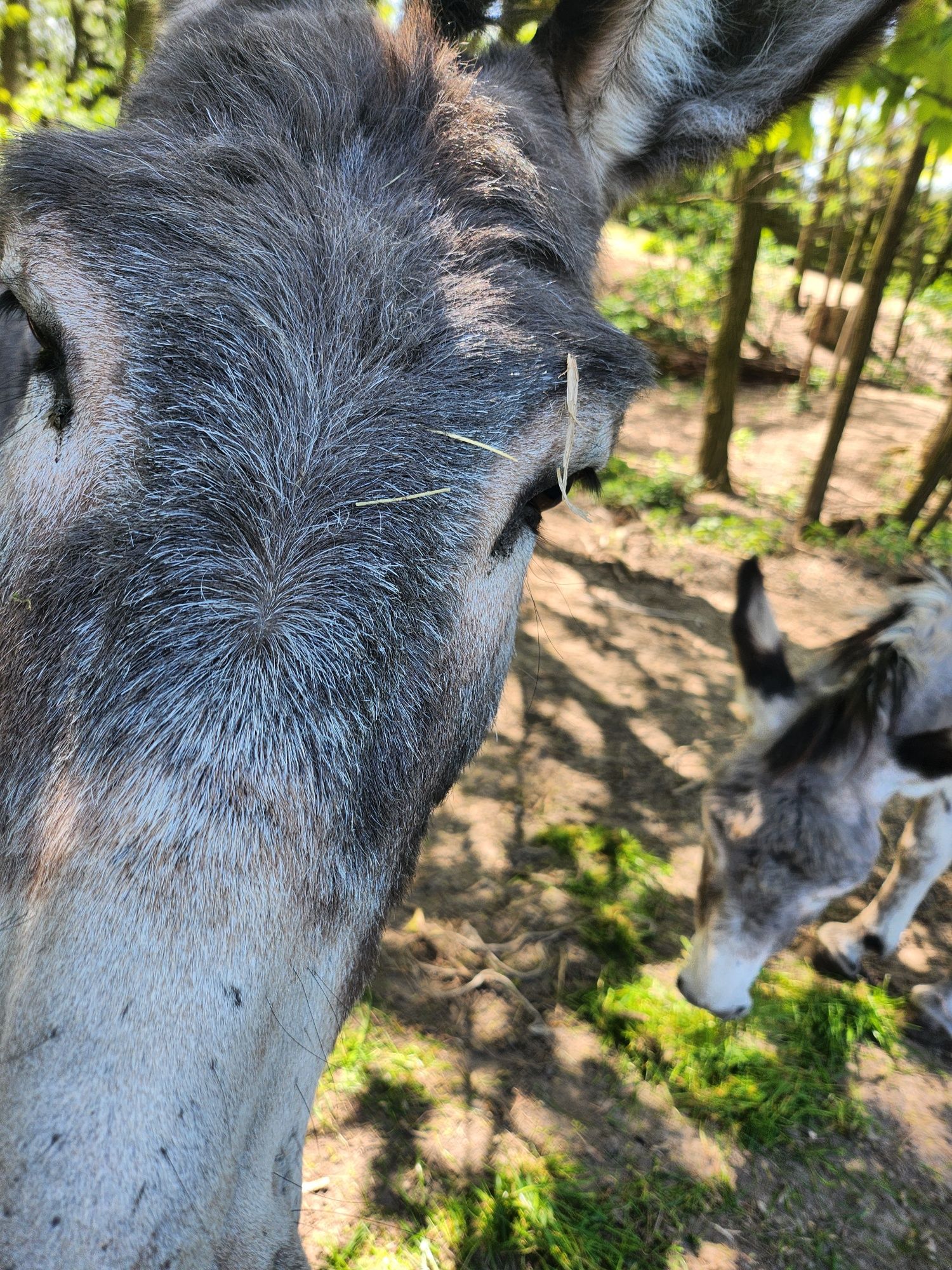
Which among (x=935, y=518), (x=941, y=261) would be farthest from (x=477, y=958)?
(x=941, y=261)

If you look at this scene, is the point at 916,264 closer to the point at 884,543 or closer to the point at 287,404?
the point at 884,543

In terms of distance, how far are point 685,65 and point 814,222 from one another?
13830mm

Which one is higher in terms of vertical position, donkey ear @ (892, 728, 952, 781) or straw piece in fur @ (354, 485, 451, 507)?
straw piece in fur @ (354, 485, 451, 507)

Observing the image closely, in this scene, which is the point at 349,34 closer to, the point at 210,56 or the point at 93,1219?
the point at 210,56

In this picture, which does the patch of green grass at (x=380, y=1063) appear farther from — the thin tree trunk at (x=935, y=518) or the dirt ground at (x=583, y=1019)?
the thin tree trunk at (x=935, y=518)

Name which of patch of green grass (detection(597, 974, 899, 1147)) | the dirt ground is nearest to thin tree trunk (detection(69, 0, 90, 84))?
the dirt ground

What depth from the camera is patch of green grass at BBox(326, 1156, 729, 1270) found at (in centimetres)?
289

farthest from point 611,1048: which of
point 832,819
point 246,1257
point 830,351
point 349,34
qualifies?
point 830,351

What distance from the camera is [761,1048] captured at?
3902 mm

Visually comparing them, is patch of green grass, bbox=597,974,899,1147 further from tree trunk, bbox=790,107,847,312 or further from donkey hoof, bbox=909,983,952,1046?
tree trunk, bbox=790,107,847,312

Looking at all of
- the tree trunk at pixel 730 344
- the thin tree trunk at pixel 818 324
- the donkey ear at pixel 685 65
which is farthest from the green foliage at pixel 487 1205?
the thin tree trunk at pixel 818 324

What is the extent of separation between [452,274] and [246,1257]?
199 cm

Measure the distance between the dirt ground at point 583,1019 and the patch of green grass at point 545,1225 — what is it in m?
0.06

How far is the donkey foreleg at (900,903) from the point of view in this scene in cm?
430
